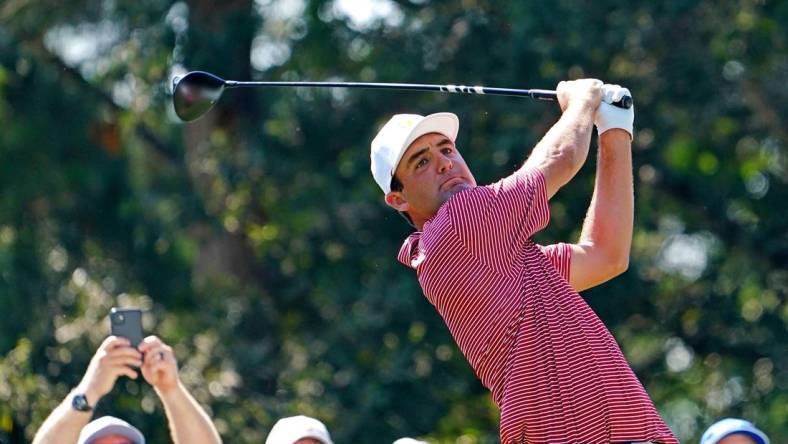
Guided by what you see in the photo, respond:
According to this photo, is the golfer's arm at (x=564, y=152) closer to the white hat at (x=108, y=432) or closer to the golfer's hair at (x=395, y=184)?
the golfer's hair at (x=395, y=184)

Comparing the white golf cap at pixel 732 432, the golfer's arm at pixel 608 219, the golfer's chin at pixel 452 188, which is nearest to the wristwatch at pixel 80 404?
the golfer's chin at pixel 452 188

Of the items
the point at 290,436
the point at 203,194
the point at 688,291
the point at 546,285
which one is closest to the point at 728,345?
the point at 688,291

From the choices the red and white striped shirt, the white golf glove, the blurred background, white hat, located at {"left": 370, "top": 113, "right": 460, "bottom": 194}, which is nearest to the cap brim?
white hat, located at {"left": 370, "top": 113, "right": 460, "bottom": 194}

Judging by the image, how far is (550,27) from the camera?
42.4 feet

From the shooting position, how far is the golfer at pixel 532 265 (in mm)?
4918

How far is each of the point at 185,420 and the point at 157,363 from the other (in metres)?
0.32

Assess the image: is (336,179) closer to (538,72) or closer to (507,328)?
(538,72)

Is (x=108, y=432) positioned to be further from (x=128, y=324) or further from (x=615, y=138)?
(x=615, y=138)

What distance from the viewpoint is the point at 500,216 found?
5145 mm

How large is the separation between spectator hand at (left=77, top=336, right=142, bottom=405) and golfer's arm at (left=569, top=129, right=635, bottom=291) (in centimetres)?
145

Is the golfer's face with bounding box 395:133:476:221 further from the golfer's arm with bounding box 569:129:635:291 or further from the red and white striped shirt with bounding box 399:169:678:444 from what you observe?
the golfer's arm with bounding box 569:129:635:291

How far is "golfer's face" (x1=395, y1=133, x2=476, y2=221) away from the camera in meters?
5.45

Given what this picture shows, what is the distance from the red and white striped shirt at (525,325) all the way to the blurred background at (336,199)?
25.0 feet

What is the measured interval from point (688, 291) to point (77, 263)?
4772 mm
